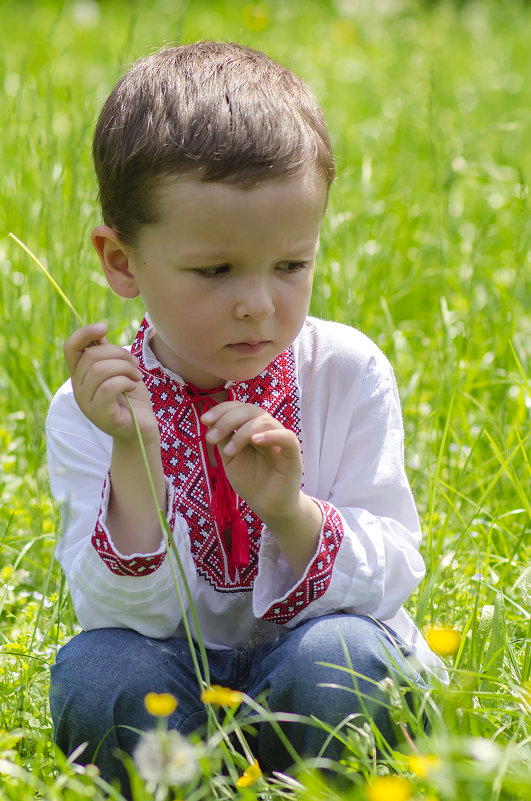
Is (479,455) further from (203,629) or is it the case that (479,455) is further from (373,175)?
(373,175)

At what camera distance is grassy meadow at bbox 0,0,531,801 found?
4.03ft

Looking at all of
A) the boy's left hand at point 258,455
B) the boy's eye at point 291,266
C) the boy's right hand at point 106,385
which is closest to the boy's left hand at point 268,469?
the boy's left hand at point 258,455

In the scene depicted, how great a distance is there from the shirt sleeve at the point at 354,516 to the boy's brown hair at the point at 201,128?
1.14ft

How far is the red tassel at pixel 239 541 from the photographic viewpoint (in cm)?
150

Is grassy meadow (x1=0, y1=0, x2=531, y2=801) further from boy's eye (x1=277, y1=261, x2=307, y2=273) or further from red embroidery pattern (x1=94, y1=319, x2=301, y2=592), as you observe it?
boy's eye (x1=277, y1=261, x2=307, y2=273)

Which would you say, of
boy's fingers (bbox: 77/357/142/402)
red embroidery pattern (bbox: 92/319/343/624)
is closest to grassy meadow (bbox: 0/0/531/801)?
red embroidery pattern (bbox: 92/319/343/624)

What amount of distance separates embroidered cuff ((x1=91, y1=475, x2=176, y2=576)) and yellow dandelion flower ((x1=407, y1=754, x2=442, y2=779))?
0.45 meters

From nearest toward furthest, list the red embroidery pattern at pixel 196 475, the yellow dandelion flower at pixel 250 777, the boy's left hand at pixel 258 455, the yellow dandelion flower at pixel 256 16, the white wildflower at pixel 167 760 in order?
the white wildflower at pixel 167 760 → the yellow dandelion flower at pixel 250 777 → the boy's left hand at pixel 258 455 → the red embroidery pattern at pixel 196 475 → the yellow dandelion flower at pixel 256 16

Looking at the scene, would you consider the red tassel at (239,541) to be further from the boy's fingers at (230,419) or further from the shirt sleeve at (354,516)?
the boy's fingers at (230,419)

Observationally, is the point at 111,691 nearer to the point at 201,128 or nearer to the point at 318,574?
the point at 318,574

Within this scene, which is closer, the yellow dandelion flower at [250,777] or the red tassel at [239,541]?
the yellow dandelion flower at [250,777]

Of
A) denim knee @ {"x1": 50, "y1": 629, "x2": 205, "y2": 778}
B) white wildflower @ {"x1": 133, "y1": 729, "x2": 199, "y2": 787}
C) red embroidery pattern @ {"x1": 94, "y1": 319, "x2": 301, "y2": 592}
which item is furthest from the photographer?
red embroidery pattern @ {"x1": 94, "y1": 319, "x2": 301, "y2": 592}

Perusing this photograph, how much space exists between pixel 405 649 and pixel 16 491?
39.0 inches

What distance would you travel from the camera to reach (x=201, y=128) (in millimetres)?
1389
